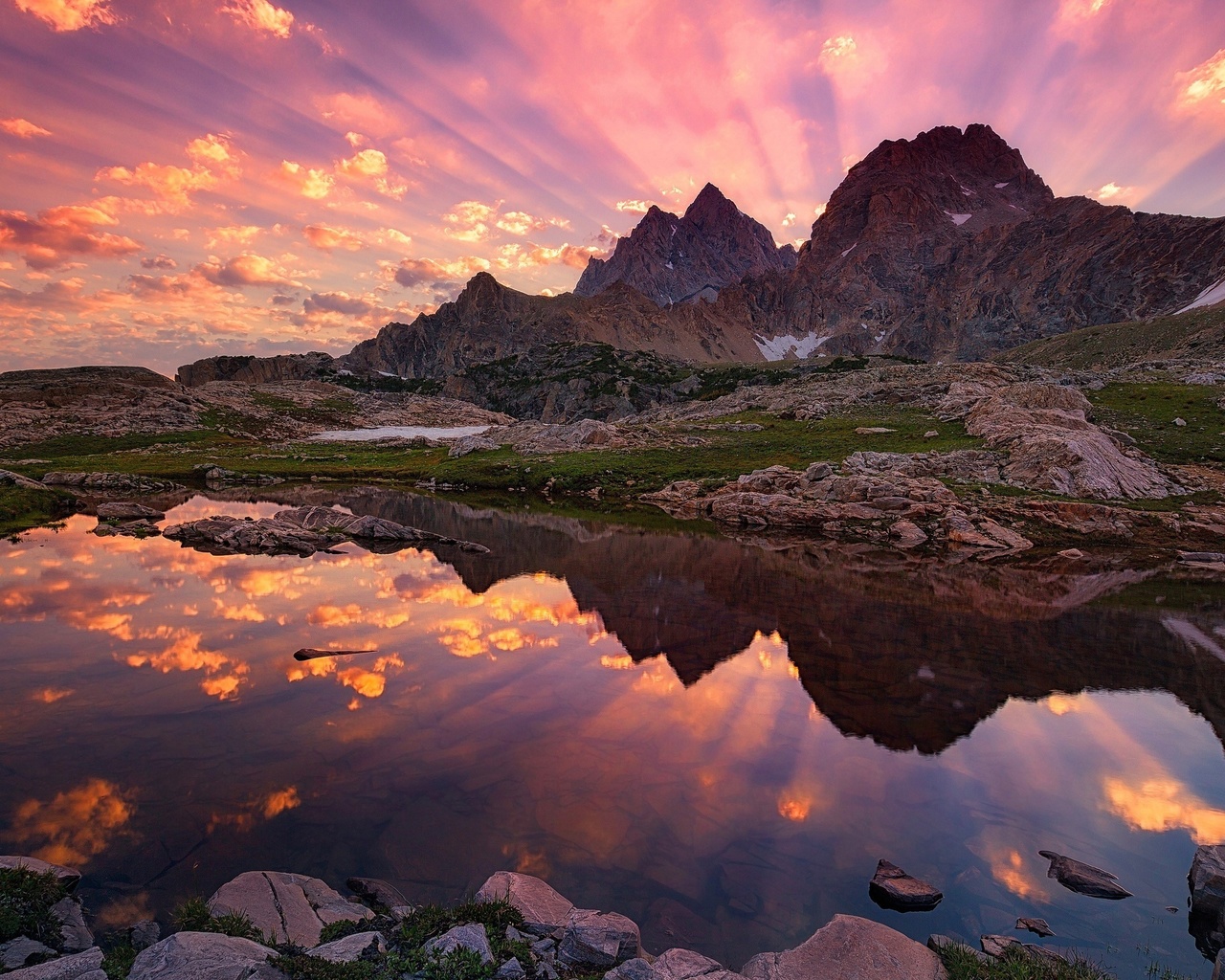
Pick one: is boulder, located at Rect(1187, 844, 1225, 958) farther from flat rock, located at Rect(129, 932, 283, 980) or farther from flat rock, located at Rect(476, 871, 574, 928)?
flat rock, located at Rect(129, 932, 283, 980)

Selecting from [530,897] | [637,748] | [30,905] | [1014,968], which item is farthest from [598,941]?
[30,905]

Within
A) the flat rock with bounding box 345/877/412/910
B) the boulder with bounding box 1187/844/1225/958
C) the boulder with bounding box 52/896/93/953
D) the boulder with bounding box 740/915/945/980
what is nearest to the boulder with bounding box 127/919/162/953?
the boulder with bounding box 52/896/93/953

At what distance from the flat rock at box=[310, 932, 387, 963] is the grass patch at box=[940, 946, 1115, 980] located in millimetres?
8904

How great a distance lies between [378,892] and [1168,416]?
111812 mm

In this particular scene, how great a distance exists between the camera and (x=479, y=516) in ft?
208

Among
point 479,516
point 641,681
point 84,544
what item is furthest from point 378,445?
point 641,681

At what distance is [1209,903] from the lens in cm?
1114

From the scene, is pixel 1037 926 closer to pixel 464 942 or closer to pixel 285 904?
pixel 464 942

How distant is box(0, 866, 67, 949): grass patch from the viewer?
8547 millimetres

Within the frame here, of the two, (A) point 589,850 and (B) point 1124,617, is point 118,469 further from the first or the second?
(B) point 1124,617

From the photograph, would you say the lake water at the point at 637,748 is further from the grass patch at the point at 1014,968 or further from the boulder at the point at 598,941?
the boulder at the point at 598,941

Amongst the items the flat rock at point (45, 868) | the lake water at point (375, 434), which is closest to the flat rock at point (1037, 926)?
the flat rock at point (45, 868)

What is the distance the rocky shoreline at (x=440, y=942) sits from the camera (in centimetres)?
784

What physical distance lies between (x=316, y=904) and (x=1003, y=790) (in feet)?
53.2
